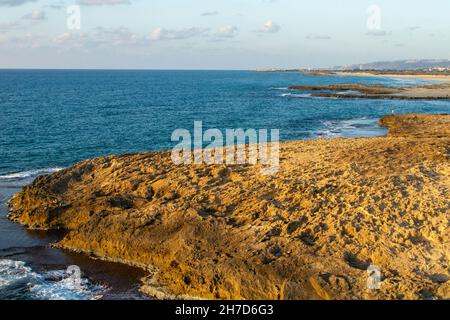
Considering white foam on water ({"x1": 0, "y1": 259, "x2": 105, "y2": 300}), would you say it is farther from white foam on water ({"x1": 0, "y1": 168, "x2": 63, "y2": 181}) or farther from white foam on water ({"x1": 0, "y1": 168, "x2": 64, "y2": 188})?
white foam on water ({"x1": 0, "y1": 168, "x2": 63, "y2": 181})

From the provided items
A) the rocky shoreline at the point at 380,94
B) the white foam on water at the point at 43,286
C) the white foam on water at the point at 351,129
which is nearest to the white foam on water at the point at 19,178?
the white foam on water at the point at 43,286

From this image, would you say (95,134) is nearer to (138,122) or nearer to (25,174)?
(138,122)

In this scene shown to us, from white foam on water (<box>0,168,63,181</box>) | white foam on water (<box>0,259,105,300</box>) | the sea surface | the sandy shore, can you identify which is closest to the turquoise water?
the sea surface

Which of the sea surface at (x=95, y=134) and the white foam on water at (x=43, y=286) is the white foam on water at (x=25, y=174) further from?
the white foam on water at (x=43, y=286)

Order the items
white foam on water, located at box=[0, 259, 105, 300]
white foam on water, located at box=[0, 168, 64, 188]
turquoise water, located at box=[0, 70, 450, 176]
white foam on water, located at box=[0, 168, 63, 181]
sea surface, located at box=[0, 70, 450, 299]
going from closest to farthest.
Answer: white foam on water, located at box=[0, 259, 105, 300], sea surface, located at box=[0, 70, 450, 299], white foam on water, located at box=[0, 168, 64, 188], white foam on water, located at box=[0, 168, 63, 181], turquoise water, located at box=[0, 70, 450, 176]

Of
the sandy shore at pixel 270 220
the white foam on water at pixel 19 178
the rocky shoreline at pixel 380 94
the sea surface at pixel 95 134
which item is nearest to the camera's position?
the sandy shore at pixel 270 220
